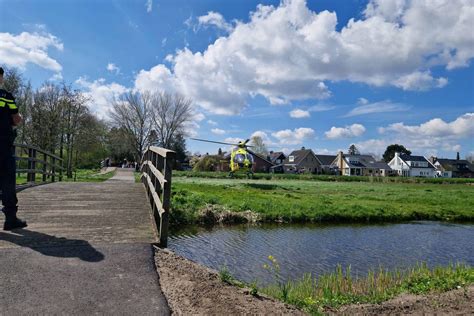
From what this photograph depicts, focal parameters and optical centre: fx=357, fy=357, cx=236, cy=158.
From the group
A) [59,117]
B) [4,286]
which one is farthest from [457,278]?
[59,117]

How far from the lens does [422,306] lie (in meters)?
4.09

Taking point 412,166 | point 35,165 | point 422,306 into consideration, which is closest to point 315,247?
point 422,306

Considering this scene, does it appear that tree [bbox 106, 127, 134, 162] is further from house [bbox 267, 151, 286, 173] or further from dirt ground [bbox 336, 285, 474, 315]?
dirt ground [bbox 336, 285, 474, 315]

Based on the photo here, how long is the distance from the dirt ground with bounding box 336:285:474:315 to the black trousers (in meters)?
4.68

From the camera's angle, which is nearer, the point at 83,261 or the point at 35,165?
the point at 83,261

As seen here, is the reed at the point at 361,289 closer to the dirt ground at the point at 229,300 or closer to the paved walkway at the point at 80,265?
the dirt ground at the point at 229,300

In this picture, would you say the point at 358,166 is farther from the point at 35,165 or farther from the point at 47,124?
the point at 35,165

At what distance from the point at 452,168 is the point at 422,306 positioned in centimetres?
10722

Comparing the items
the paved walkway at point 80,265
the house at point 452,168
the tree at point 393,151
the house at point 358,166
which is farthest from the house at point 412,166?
the paved walkway at point 80,265

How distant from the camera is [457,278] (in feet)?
17.8

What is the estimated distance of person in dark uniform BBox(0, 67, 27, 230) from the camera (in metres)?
5.06

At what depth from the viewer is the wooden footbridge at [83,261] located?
10.5 feet

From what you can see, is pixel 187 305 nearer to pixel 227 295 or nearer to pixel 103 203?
pixel 227 295

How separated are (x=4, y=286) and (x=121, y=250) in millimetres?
1293
